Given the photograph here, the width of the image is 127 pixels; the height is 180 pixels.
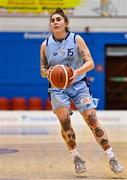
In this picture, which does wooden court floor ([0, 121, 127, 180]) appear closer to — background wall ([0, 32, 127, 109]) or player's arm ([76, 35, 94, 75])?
player's arm ([76, 35, 94, 75])

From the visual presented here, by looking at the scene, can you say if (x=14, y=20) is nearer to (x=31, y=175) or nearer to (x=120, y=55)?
(x=120, y=55)

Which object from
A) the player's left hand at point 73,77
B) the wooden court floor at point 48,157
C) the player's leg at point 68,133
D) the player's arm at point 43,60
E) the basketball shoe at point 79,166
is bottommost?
the wooden court floor at point 48,157

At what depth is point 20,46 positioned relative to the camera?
1819cm

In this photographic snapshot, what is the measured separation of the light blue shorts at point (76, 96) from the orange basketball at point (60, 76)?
294mm

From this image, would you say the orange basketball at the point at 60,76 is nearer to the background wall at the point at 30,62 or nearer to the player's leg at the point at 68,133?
the player's leg at the point at 68,133

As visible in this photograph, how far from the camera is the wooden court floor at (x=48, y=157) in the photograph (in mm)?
6344

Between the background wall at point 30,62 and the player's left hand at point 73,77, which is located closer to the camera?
the player's left hand at point 73,77

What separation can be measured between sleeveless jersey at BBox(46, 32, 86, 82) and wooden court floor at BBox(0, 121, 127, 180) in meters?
1.13

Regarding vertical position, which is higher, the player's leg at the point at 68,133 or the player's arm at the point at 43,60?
the player's arm at the point at 43,60

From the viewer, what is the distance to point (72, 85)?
6438 mm

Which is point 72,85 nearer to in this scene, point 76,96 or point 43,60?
point 76,96

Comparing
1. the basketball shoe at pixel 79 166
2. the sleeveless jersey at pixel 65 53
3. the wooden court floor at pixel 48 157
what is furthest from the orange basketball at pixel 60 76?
the wooden court floor at pixel 48 157

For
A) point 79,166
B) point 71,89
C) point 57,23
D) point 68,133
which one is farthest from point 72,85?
point 79,166

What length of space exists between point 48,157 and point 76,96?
200cm
